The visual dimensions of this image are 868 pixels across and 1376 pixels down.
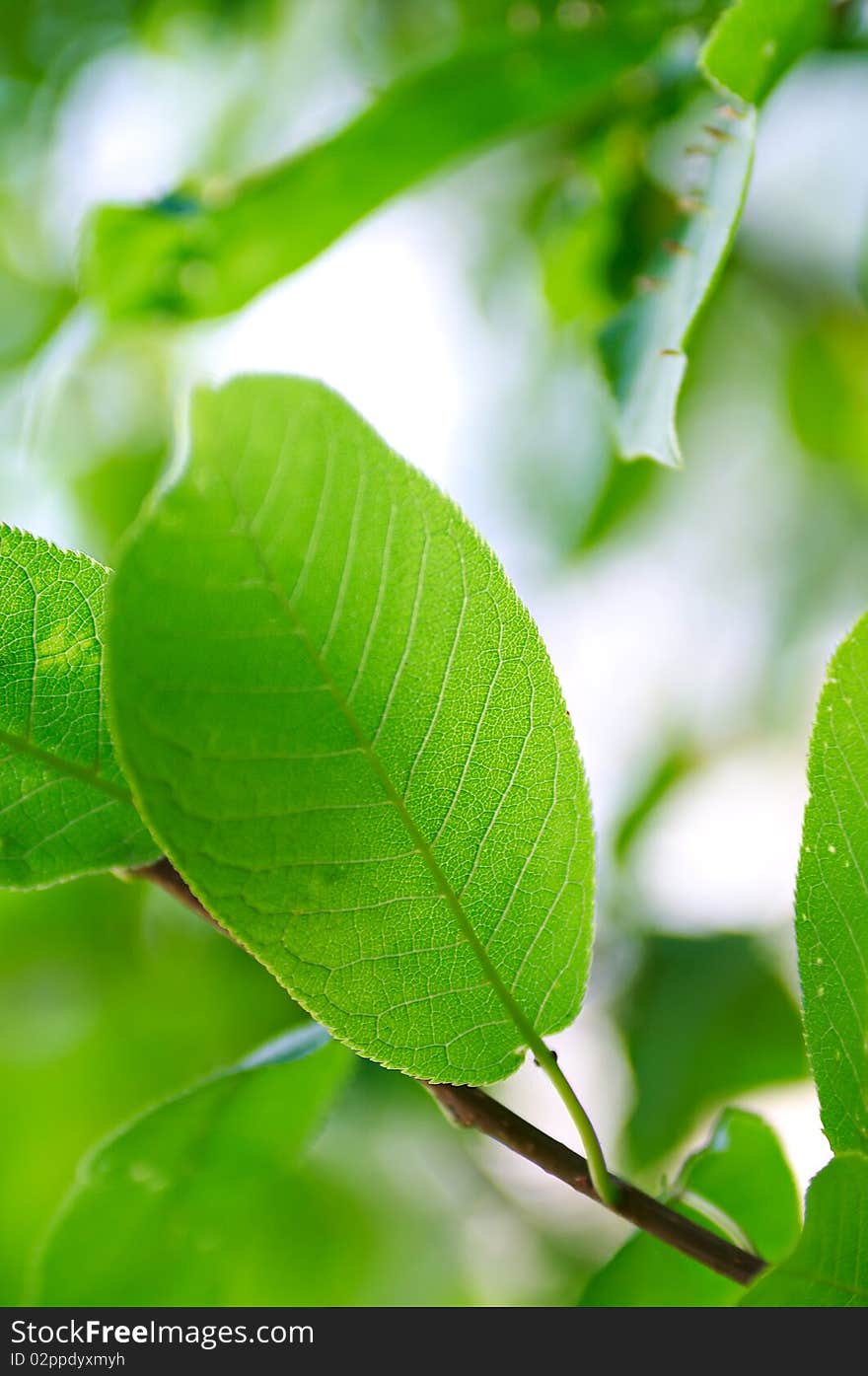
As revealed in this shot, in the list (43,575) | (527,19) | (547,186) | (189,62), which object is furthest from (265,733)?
(189,62)

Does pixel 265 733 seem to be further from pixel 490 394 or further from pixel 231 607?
pixel 490 394

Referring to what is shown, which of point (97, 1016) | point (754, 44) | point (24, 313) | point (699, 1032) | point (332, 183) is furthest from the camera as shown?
point (24, 313)

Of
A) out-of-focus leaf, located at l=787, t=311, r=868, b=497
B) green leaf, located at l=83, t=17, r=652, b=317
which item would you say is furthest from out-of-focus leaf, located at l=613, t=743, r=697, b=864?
green leaf, located at l=83, t=17, r=652, b=317

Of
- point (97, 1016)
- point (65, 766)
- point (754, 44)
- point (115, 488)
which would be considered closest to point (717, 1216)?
point (65, 766)

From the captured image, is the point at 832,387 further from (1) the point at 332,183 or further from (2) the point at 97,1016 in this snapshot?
(2) the point at 97,1016

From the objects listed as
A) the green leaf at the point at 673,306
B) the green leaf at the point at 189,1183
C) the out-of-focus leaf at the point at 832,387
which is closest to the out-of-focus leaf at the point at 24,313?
the out-of-focus leaf at the point at 832,387

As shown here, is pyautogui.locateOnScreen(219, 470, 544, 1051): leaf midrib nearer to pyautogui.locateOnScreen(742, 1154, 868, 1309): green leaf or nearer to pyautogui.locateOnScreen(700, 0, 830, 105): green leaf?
pyautogui.locateOnScreen(742, 1154, 868, 1309): green leaf

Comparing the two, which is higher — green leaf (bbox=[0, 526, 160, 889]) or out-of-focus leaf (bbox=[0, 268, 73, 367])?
green leaf (bbox=[0, 526, 160, 889])

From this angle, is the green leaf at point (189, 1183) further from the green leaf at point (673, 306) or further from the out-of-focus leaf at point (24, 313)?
the out-of-focus leaf at point (24, 313)
